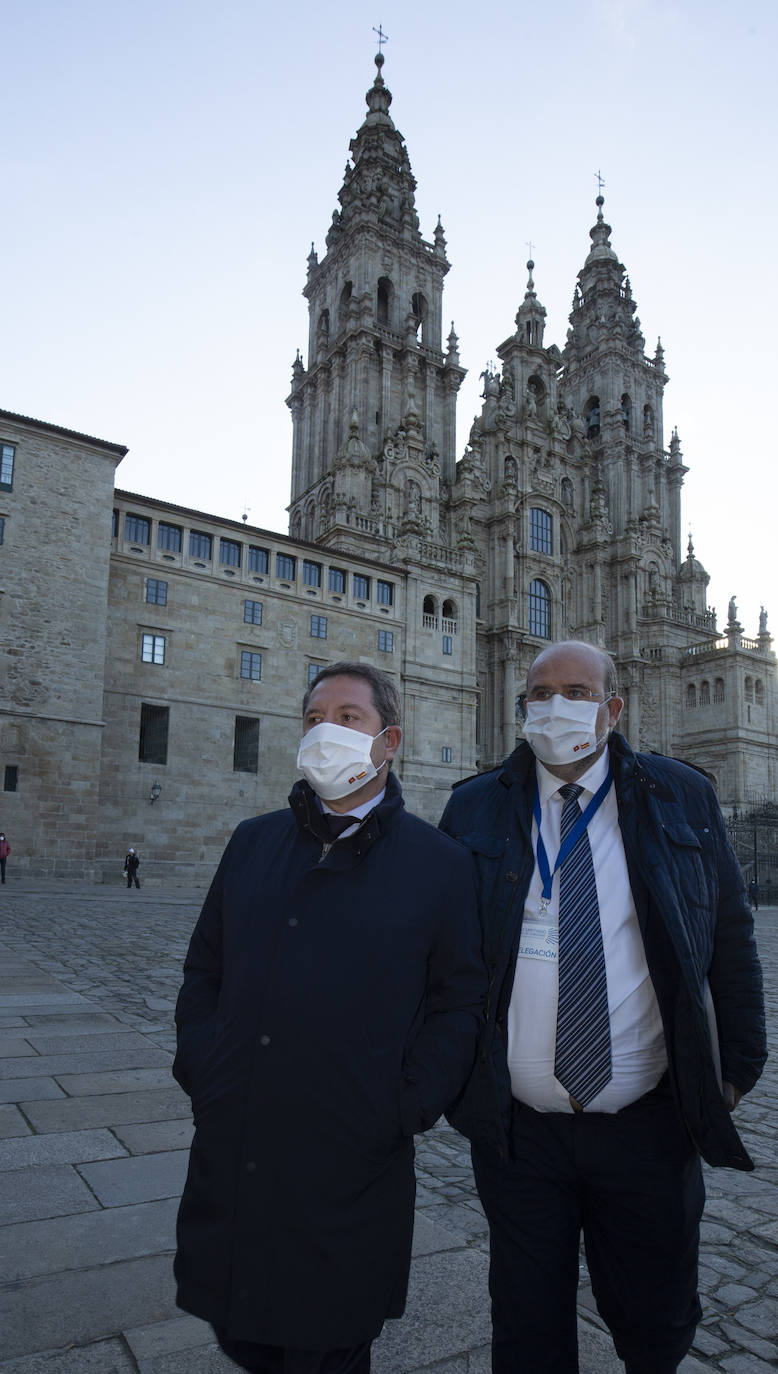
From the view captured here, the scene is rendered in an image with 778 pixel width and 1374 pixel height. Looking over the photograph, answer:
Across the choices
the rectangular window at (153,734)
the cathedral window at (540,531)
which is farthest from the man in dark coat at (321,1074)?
the cathedral window at (540,531)

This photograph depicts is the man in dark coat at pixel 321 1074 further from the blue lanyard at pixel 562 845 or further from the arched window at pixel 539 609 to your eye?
the arched window at pixel 539 609

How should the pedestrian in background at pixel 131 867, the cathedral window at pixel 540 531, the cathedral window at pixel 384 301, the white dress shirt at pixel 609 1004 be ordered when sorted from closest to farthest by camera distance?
1. the white dress shirt at pixel 609 1004
2. the pedestrian in background at pixel 131 867
3. the cathedral window at pixel 384 301
4. the cathedral window at pixel 540 531

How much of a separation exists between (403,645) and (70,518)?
1475 centimetres

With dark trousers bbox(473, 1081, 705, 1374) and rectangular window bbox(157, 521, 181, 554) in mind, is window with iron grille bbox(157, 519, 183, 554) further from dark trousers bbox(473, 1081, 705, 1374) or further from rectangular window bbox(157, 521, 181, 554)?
dark trousers bbox(473, 1081, 705, 1374)

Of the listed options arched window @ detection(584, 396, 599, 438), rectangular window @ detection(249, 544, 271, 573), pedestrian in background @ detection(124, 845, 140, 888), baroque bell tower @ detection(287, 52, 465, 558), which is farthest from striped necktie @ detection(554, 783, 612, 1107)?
arched window @ detection(584, 396, 599, 438)

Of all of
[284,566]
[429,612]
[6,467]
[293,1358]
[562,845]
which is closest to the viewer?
[293,1358]

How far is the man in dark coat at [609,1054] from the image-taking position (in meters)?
2.62

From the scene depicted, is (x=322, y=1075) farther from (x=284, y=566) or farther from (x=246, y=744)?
(x=284, y=566)

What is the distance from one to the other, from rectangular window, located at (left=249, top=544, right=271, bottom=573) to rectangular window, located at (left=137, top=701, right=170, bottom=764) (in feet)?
21.3

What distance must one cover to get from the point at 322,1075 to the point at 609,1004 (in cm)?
99

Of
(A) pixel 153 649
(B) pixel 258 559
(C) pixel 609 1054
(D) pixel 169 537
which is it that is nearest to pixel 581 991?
(C) pixel 609 1054

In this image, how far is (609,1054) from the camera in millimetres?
2713

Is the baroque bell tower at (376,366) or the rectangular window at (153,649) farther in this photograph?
the baroque bell tower at (376,366)

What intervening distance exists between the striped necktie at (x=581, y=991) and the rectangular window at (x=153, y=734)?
94.9 ft
